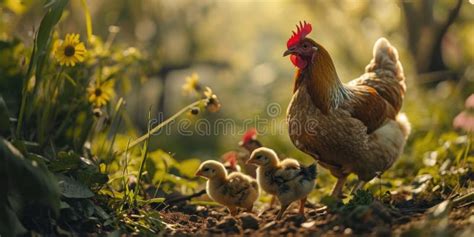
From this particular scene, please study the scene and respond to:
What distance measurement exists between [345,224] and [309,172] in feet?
2.99

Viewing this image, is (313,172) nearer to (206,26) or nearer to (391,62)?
(391,62)

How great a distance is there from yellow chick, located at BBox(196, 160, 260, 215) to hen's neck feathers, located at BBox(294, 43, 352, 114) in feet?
2.73

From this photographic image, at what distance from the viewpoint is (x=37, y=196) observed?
3611 mm

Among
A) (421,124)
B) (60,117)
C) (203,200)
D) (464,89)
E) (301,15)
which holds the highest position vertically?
(301,15)

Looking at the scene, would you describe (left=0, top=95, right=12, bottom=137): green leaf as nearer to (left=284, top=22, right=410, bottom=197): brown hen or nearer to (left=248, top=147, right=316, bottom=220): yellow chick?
(left=248, top=147, right=316, bottom=220): yellow chick

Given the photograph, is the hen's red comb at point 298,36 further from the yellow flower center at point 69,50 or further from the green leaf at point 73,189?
the green leaf at point 73,189

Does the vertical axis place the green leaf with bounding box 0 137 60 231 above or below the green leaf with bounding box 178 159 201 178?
above

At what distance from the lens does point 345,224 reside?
394 cm

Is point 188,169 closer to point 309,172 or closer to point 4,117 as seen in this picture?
point 309,172

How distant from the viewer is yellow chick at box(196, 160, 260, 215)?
16.2ft

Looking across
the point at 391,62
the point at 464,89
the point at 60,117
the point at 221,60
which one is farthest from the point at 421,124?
the point at 221,60

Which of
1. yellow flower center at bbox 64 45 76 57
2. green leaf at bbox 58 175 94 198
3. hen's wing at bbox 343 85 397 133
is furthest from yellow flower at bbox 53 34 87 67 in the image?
hen's wing at bbox 343 85 397 133

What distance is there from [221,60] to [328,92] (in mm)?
11974

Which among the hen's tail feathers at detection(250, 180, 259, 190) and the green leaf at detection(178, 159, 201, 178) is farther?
the green leaf at detection(178, 159, 201, 178)
